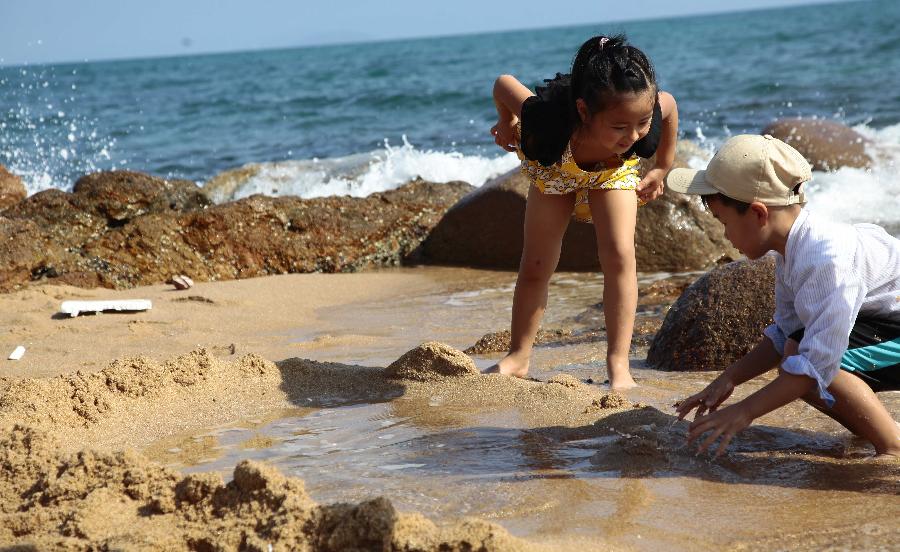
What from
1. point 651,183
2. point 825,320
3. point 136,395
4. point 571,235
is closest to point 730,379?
point 825,320

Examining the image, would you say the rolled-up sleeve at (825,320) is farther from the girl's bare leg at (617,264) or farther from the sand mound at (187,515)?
the girl's bare leg at (617,264)

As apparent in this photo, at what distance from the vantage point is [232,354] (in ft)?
14.1

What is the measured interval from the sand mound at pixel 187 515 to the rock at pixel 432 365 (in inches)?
48.6

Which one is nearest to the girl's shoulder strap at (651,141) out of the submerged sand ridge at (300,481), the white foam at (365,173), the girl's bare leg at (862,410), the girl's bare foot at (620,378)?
the girl's bare foot at (620,378)

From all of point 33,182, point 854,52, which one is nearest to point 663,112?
point 33,182

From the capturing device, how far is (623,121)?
3320mm

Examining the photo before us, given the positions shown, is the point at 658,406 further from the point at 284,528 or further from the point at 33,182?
the point at 33,182

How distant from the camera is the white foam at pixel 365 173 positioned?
37.7 feet

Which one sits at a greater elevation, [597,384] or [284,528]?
[284,528]

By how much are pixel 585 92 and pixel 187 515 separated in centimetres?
190

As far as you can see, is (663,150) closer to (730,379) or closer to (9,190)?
(730,379)

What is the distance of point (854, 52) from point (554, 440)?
79.5ft

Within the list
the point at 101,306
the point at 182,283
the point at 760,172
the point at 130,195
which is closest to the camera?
the point at 760,172

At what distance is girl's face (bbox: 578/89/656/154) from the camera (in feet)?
10.7
